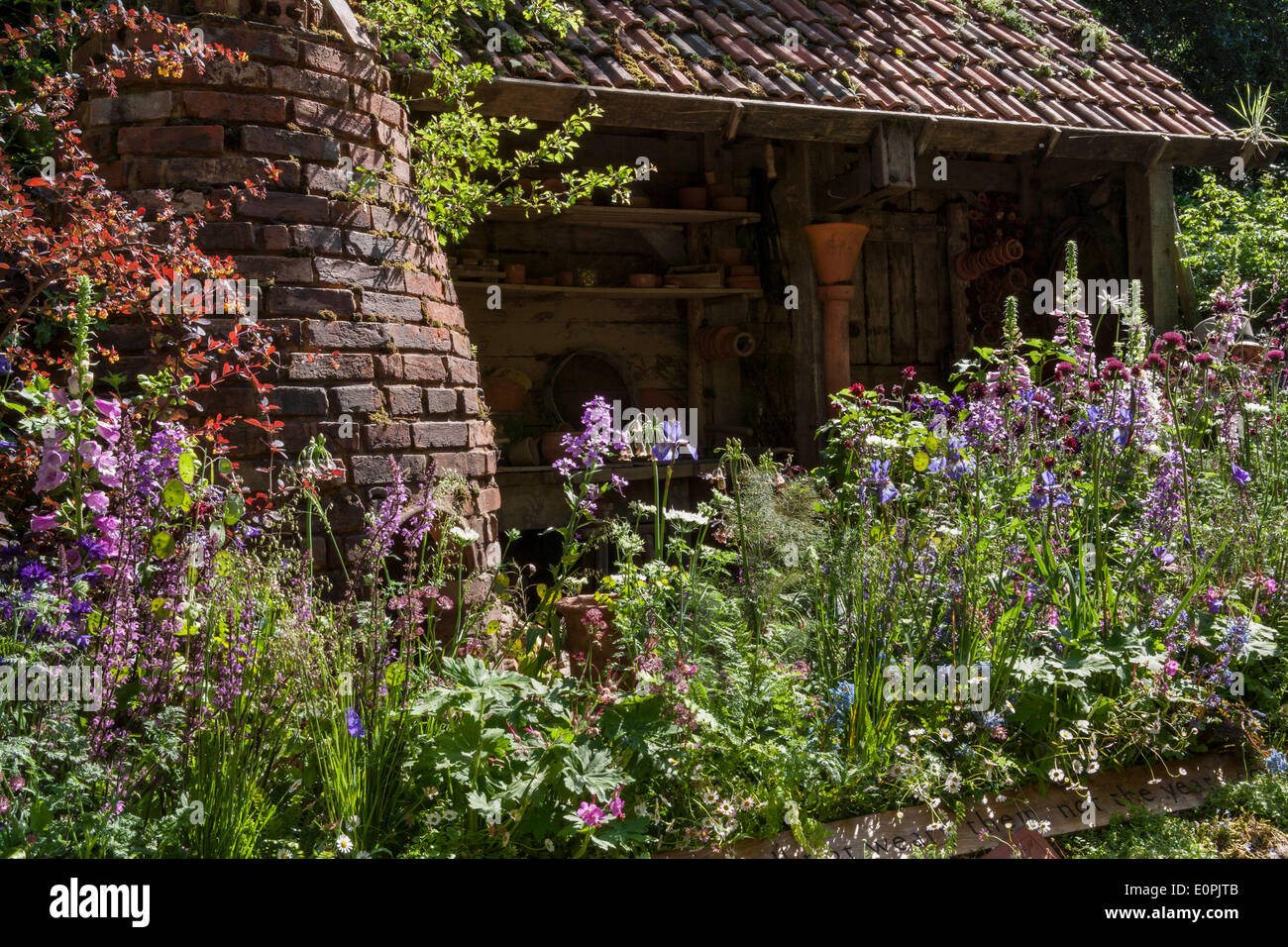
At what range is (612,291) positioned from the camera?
702 cm

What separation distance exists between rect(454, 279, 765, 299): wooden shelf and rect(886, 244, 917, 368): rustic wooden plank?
4.10 ft

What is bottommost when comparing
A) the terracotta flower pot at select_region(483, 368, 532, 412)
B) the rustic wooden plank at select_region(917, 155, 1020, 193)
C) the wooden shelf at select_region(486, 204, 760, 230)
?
the terracotta flower pot at select_region(483, 368, 532, 412)

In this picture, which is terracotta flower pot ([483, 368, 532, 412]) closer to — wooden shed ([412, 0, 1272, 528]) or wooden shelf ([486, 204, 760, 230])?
wooden shed ([412, 0, 1272, 528])

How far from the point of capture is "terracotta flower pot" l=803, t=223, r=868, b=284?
6.65 m

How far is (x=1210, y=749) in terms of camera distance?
3027 mm

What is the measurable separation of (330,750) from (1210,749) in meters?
2.40

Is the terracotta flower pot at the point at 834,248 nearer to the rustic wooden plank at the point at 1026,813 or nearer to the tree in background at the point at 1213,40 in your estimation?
the rustic wooden plank at the point at 1026,813

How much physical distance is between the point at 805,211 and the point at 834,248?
1.07ft

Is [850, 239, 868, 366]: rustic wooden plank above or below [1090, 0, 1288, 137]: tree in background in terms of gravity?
below

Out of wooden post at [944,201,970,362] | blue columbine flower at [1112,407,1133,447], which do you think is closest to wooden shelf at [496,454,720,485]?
wooden post at [944,201,970,362]

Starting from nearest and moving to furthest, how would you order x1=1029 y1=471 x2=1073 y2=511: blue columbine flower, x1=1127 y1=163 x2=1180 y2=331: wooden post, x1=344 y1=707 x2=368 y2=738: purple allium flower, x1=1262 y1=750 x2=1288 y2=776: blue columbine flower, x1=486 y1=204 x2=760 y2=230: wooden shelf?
x1=344 y1=707 x2=368 y2=738: purple allium flower < x1=1262 y1=750 x2=1288 y2=776: blue columbine flower < x1=1029 y1=471 x2=1073 y2=511: blue columbine flower < x1=486 y1=204 x2=760 y2=230: wooden shelf < x1=1127 y1=163 x2=1180 y2=331: wooden post

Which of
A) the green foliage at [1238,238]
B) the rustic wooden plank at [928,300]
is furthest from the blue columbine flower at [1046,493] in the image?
the rustic wooden plank at [928,300]
